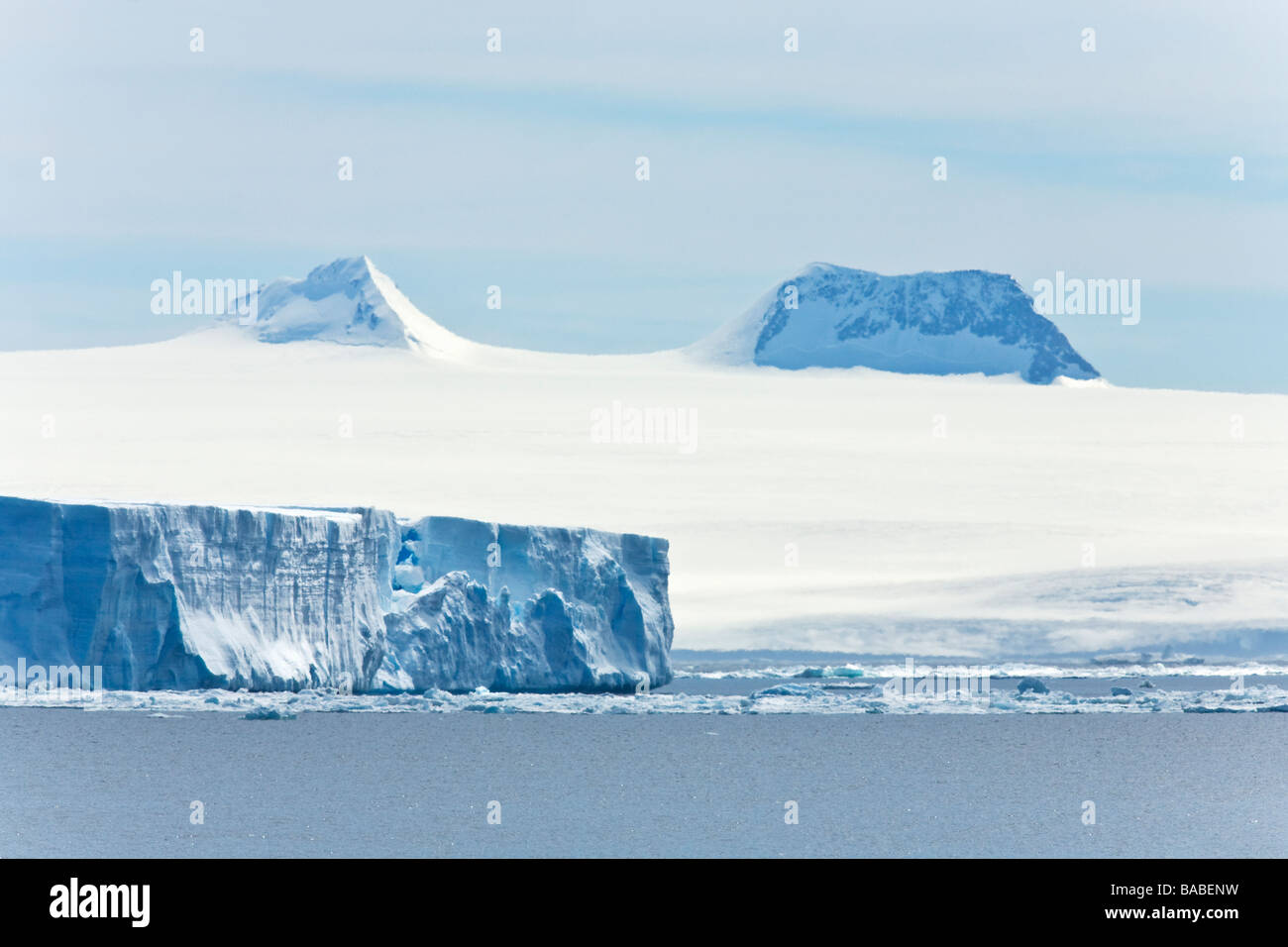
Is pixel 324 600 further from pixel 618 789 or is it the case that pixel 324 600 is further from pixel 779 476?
pixel 779 476

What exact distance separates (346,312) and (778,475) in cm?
2634

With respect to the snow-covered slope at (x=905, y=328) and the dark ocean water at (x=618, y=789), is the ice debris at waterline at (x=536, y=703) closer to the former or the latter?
the dark ocean water at (x=618, y=789)

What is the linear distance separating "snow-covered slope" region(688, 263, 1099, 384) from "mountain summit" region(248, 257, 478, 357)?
641 inches

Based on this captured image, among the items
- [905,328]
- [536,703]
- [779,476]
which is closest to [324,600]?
[536,703]

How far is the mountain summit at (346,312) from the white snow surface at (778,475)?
745 millimetres

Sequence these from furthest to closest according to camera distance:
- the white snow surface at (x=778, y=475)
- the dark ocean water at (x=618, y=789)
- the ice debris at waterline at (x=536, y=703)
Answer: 1. the white snow surface at (x=778, y=475)
2. the ice debris at waterline at (x=536, y=703)
3. the dark ocean water at (x=618, y=789)

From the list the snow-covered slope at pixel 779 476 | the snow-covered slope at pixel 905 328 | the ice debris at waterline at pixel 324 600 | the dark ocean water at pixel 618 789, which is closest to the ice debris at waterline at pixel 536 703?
the ice debris at waterline at pixel 324 600

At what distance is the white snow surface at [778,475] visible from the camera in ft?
193

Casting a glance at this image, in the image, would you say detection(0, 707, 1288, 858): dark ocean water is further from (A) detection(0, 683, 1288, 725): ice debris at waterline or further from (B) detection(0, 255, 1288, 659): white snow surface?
(B) detection(0, 255, 1288, 659): white snow surface

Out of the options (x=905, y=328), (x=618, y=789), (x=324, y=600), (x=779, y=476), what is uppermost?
(x=905, y=328)

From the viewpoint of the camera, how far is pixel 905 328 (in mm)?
102562

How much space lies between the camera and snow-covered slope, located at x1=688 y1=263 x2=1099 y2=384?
9975cm
